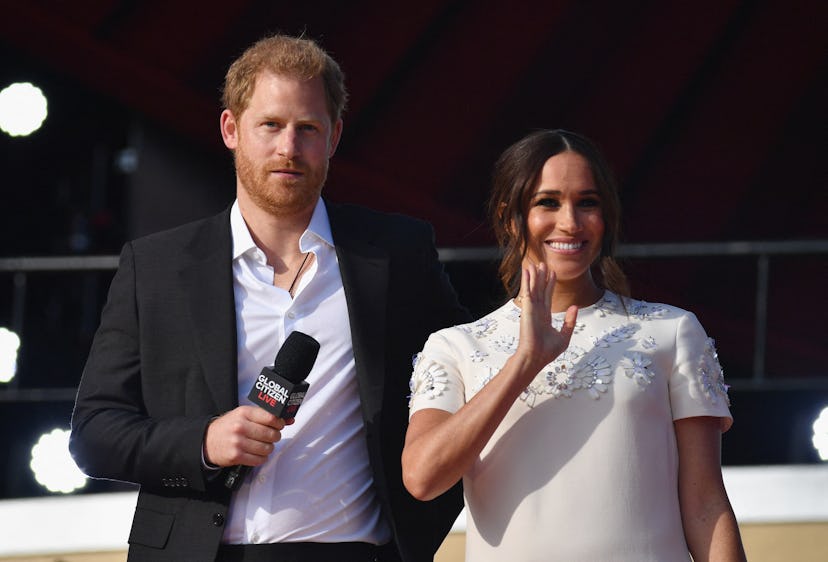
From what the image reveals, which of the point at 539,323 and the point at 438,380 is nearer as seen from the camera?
the point at 539,323

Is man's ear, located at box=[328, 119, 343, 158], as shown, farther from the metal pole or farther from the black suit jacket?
the metal pole

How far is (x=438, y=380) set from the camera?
5.73 ft

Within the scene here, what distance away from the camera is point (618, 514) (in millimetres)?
1646

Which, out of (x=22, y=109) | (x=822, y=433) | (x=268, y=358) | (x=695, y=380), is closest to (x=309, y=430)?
(x=268, y=358)

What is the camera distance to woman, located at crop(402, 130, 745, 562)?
5.37 ft

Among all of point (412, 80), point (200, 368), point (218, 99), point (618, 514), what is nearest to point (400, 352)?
point (200, 368)

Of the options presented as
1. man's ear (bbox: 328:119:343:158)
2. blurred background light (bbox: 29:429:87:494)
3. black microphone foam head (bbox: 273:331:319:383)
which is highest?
man's ear (bbox: 328:119:343:158)

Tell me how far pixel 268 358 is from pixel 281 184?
30cm

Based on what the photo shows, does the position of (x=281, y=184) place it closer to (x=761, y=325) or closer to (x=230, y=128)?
(x=230, y=128)

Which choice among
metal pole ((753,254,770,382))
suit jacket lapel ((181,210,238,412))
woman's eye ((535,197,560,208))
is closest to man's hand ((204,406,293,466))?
suit jacket lapel ((181,210,238,412))

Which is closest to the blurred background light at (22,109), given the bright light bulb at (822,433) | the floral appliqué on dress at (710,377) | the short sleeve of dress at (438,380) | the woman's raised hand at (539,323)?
the bright light bulb at (822,433)

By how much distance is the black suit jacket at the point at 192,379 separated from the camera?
1.85 m

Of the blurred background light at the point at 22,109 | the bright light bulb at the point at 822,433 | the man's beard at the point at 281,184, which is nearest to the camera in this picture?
the man's beard at the point at 281,184

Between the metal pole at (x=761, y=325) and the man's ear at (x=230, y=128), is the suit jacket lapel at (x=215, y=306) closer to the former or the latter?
the man's ear at (x=230, y=128)
